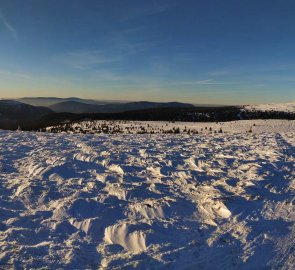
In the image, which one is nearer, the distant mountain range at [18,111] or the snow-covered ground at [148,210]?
the snow-covered ground at [148,210]

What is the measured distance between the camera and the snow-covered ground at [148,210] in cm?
534

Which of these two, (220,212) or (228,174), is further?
(228,174)

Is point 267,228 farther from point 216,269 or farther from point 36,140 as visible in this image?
point 36,140

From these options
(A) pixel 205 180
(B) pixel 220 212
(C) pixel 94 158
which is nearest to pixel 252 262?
(B) pixel 220 212

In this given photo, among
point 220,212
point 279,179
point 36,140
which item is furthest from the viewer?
point 36,140

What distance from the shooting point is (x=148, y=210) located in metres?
7.22

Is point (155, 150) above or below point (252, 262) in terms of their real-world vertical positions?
above

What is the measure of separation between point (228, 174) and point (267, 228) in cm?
352

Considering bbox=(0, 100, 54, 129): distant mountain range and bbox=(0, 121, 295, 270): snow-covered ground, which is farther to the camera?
Result: bbox=(0, 100, 54, 129): distant mountain range

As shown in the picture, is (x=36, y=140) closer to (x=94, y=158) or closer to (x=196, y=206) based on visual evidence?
(x=94, y=158)

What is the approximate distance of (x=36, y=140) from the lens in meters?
16.8

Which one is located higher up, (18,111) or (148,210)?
(148,210)

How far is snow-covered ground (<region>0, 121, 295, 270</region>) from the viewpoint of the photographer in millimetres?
5344

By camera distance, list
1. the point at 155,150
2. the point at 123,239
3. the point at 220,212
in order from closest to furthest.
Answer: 1. the point at 123,239
2. the point at 220,212
3. the point at 155,150
